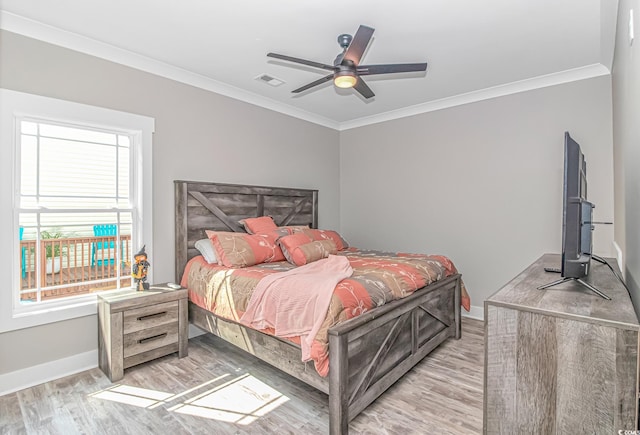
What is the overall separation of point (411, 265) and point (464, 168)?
189 centimetres

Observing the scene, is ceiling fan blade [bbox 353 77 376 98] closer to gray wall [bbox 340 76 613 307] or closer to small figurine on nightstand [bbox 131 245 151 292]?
gray wall [bbox 340 76 613 307]

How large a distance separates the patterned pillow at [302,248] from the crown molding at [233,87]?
1885mm

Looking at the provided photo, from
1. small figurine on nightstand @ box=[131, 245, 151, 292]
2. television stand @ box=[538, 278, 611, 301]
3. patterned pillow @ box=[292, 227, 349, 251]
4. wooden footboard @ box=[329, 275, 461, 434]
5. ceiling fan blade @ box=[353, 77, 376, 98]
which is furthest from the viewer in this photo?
patterned pillow @ box=[292, 227, 349, 251]

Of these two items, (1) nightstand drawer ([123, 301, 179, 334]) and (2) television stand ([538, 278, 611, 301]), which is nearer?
(2) television stand ([538, 278, 611, 301])

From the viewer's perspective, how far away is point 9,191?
8.21ft

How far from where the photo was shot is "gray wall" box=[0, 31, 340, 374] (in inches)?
102

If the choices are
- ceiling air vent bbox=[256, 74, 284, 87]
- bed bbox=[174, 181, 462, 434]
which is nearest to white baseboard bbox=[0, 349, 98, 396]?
bed bbox=[174, 181, 462, 434]

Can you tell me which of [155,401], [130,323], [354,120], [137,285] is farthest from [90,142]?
[354,120]

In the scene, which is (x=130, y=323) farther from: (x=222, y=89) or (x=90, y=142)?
(x=222, y=89)

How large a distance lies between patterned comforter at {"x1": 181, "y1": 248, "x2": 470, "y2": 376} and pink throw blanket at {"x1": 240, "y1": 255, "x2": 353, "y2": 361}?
56 millimetres

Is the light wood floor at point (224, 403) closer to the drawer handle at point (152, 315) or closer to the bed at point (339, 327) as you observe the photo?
the bed at point (339, 327)

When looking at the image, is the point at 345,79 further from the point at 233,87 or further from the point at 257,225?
the point at 257,225

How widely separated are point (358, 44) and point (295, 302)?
1884 mm

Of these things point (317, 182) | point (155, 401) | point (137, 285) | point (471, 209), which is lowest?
point (155, 401)
